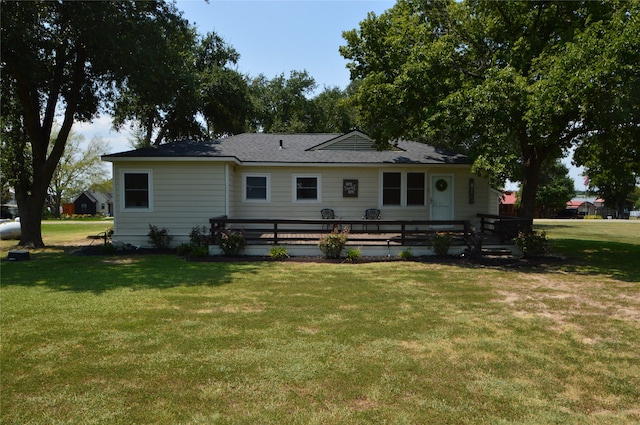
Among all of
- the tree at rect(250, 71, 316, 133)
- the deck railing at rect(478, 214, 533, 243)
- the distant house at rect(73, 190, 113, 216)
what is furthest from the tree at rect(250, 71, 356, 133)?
the distant house at rect(73, 190, 113, 216)

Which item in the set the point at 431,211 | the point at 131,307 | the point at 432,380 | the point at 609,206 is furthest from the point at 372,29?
the point at 609,206

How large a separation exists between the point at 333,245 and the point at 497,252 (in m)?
5.07

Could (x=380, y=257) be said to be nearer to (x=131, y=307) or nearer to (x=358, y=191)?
(x=358, y=191)

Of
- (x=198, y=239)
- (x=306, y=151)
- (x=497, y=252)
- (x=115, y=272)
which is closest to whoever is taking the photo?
(x=115, y=272)

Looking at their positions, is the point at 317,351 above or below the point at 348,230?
below

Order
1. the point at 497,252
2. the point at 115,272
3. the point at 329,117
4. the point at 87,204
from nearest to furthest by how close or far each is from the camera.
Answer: the point at 115,272, the point at 497,252, the point at 329,117, the point at 87,204

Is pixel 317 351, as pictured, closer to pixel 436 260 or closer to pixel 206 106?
pixel 436 260

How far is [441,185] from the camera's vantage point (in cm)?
1547

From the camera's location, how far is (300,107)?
39375 millimetres

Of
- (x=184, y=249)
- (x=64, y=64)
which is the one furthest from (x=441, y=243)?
(x=64, y=64)

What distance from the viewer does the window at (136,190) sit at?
45.3 ft

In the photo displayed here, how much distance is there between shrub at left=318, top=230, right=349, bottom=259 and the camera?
37.8 feet

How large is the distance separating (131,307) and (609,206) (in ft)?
223

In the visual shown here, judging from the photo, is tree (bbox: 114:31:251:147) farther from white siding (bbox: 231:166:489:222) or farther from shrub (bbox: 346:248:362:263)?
shrub (bbox: 346:248:362:263)
